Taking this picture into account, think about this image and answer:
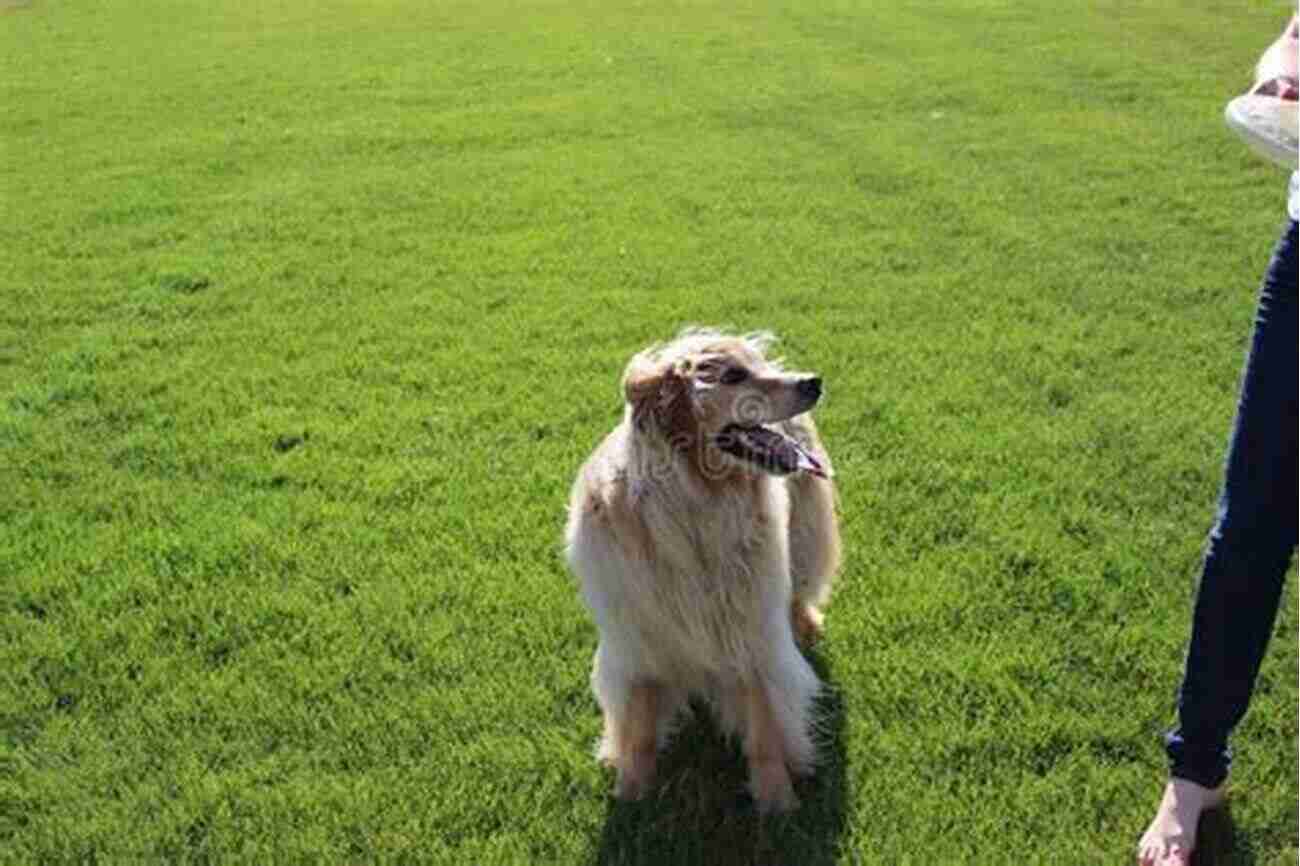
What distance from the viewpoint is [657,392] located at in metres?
2.89

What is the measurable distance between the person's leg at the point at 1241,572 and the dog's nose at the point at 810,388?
0.95 metres

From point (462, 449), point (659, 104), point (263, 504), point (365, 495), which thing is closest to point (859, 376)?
point (462, 449)

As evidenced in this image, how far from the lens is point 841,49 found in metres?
14.3

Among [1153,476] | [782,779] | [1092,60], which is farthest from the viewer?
[1092,60]

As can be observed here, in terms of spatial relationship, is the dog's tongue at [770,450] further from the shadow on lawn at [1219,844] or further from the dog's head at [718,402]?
the shadow on lawn at [1219,844]

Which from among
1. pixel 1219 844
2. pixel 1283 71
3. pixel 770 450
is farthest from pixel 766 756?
pixel 1283 71

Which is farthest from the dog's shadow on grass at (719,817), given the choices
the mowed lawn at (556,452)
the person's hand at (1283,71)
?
the person's hand at (1283,71)

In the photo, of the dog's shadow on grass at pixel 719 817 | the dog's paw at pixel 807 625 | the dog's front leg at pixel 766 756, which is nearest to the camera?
the dog's shadow on grass at pixel 719 817

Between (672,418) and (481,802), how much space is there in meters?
1.24

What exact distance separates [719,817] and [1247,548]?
1.50m

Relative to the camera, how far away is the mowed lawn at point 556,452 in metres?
3.36

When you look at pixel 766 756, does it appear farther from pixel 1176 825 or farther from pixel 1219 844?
pixel 1219 844

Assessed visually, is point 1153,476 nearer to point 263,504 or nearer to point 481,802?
point 481,802

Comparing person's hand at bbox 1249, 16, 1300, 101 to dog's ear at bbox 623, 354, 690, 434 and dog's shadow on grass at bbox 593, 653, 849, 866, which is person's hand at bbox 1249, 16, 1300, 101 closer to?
dog's ear at bbox 623, 354, 690, 434
